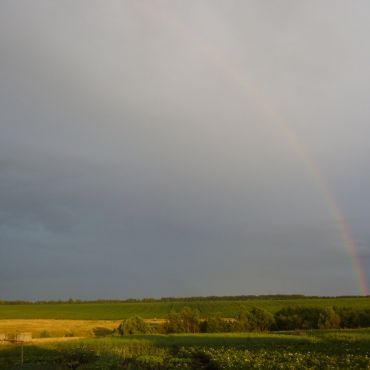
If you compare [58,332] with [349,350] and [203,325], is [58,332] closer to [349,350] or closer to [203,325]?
[203,325]

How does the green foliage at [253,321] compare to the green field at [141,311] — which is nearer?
the green foliage at [253,321]

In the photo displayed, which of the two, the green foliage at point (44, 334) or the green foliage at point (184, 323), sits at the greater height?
the green foliage at point (184, 323)

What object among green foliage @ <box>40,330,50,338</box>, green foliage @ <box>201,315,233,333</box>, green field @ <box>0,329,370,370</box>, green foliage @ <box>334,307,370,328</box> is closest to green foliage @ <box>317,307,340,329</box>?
green foliage @ <box>334,307,370,328</box>

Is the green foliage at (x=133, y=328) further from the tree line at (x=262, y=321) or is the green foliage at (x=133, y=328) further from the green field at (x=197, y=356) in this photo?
the green field at (x=197, y=356)

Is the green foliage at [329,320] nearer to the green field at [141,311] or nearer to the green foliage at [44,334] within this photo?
the green field at [141,311]

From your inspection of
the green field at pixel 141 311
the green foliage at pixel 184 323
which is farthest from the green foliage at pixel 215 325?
the green field at pixel 141 311

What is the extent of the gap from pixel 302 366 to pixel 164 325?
55.8 meters

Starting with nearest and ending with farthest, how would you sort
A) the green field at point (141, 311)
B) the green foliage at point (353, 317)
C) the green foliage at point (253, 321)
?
the green foliage at point (253, 321) < the green foliage at point (353, 317) < the green field at point (141, 311)

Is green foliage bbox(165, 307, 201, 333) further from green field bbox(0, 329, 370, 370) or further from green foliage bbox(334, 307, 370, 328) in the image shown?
green field bbox(0, 329, 370, 370)

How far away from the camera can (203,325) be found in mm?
82125

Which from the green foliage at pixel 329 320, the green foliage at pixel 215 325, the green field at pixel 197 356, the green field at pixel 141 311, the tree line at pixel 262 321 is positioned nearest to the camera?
the green field at pixel 197 356

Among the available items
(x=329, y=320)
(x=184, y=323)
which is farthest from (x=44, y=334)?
(x=329, y=320)

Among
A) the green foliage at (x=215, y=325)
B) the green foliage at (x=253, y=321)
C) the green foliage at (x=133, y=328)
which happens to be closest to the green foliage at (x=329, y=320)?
the green foliage at (x=253, y=321)

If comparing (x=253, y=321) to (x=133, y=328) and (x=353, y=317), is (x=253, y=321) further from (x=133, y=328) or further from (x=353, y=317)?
(x=133, y=328)
